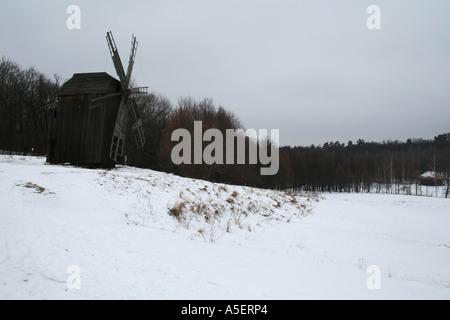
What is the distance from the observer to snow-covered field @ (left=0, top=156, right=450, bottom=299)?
4156 mm

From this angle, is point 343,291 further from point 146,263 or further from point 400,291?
point 146,263

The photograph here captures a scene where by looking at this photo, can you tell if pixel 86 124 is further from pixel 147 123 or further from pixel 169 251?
pixel 147 123

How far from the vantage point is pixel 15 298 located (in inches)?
136

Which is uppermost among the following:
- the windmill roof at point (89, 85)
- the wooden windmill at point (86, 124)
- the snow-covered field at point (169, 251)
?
the windmill roof at point (89, 85)

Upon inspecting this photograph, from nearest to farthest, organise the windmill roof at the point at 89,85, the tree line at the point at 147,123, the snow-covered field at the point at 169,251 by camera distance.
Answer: the snow-covered field at the point at 169,251, the windmill roof at the point at 89,85, the tree line at the point at 147,123

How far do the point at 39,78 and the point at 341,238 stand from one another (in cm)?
6095

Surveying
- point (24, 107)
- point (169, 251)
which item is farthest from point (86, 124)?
point (24, 107)

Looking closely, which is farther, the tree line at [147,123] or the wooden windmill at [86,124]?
the tree line at [147,123]

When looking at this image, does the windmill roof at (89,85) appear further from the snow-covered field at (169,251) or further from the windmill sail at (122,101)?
the snow-covered field at (169,251)

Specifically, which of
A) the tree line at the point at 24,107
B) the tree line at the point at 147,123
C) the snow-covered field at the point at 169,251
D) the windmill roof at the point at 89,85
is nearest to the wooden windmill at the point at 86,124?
the windmill roof at the point at 89,85

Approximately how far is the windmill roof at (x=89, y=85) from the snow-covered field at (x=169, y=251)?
10.9 m

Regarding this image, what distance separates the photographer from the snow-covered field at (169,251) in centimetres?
416

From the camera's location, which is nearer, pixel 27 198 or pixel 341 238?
pixel 27 198
